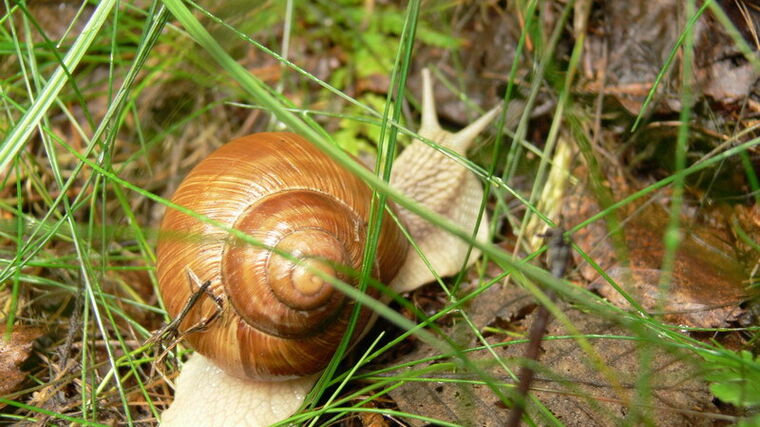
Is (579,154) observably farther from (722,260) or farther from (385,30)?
(385,30)

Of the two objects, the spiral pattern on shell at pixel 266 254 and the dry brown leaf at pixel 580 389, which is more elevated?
the spiral pattern on shell at pixel 266 254

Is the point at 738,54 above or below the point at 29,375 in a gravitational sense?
above

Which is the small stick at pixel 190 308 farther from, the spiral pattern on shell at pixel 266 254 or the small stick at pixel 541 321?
the small stick at pixel 541 321

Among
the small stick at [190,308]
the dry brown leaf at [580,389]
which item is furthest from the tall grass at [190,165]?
the small stick at [190,308]

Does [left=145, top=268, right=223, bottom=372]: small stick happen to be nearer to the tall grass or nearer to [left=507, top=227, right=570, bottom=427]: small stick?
the tall grass

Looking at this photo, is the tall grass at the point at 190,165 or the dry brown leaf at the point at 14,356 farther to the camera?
the dry brown leaf at the point at 14,356

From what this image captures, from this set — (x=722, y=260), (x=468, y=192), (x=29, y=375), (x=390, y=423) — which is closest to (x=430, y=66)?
(x=468, y=192)

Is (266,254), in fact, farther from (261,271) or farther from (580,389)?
(580,389)

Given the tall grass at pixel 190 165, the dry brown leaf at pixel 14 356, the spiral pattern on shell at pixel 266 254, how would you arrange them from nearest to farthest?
the tall grass at pixel 190 165, the spiral pattern on shell at pixel 266 254, the dry brown leaf at pixel 14 356
